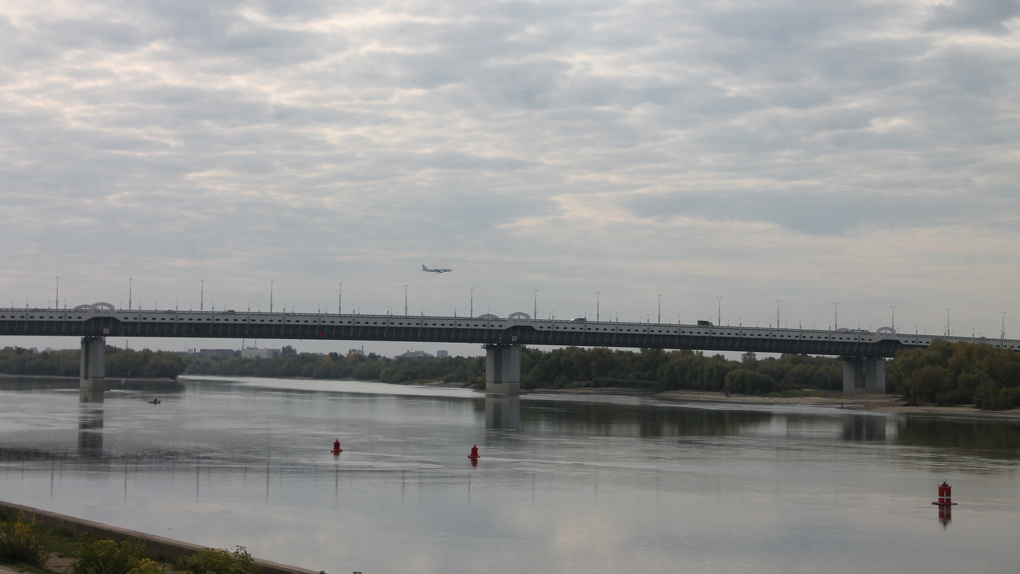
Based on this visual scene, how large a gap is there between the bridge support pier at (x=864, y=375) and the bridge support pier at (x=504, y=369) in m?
63.1

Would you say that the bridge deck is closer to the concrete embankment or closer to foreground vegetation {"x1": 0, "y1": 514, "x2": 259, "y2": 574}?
the concrete embankment

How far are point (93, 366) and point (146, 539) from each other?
491 ft

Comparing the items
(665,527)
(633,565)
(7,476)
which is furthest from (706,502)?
(7,476)

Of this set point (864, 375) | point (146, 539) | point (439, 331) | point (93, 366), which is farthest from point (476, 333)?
point (146, 539)

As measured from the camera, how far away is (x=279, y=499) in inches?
1581

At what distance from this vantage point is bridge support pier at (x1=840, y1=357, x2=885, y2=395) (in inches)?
7549

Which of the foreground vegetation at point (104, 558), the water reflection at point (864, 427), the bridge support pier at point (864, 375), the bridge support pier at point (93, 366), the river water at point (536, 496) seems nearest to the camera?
the foreground vegetation at point (104, 558)

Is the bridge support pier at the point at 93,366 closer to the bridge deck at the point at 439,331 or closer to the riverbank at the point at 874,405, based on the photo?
the bridge deck at the point at 439,331

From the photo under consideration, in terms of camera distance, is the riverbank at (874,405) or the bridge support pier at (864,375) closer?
the riverbank at (874,405)

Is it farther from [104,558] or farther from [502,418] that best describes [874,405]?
[104,558]

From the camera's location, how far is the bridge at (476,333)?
6550 inches

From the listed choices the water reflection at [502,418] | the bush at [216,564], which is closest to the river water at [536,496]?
the bush at [216,564]

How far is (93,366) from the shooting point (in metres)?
164

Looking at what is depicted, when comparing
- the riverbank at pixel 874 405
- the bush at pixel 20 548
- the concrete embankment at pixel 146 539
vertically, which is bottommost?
the riverbank at pixel 874 405
